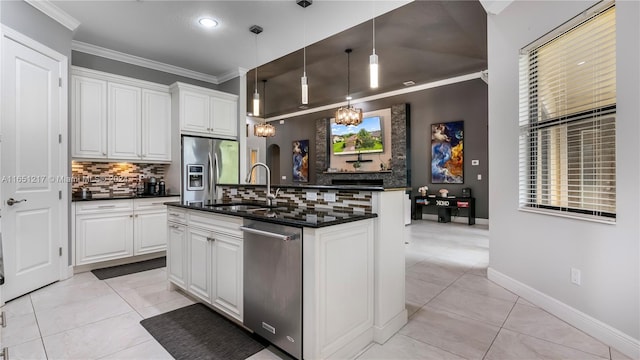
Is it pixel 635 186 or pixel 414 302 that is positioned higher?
pixel 635 186

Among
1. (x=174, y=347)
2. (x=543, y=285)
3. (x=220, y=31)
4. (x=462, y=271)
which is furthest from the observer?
(x=220, y=31)

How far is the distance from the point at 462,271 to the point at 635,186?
2023 millimetres

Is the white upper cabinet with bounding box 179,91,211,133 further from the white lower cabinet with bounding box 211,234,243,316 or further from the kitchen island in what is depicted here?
the white lower cabinet with bounding box 211,234,243,316

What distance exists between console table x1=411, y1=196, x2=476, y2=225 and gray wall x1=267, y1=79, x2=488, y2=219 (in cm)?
23

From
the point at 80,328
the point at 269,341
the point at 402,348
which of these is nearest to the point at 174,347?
the point at 269,341

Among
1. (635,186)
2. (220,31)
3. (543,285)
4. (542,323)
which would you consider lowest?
(542,323)

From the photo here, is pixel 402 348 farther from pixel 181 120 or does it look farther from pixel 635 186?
pixel 181 120

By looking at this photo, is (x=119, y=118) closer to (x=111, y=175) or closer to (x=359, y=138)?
(x=111, y=175)

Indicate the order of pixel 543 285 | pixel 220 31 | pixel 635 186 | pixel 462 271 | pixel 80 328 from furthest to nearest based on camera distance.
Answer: pixel 220 31 < pixel 462 271 < pixel 543 285 < pixel 80 328 < pixel 635 186

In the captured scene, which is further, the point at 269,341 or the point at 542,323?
the point at 542,323

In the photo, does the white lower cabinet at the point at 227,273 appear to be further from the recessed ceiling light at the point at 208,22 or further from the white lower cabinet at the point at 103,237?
the recessed ceiling light at the point at 208,22

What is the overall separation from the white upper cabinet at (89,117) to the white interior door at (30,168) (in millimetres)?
499

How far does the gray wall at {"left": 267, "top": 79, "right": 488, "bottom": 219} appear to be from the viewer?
661 cm

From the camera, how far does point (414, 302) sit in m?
2.76
